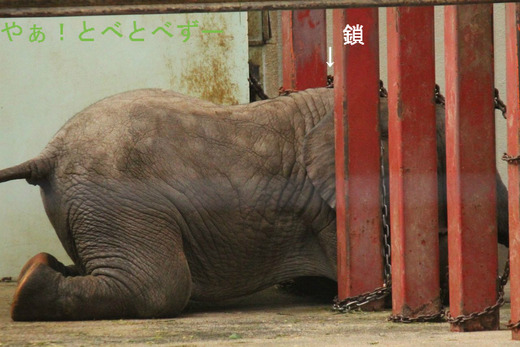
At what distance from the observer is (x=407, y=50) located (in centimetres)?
570

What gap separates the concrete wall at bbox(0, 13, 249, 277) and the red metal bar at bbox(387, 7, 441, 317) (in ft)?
10.2

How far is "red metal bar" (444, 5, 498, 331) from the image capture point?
501 cm

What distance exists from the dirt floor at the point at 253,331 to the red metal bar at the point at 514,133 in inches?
8.6

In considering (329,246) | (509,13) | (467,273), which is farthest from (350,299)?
(509,13)

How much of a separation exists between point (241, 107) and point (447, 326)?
2.26 m

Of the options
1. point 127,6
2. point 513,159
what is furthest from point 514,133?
point 127,6

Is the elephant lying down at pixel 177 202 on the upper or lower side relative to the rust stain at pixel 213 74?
lower

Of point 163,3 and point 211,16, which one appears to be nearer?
point 163,3

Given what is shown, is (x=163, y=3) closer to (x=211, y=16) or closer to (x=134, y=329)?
(x=134, y=329)

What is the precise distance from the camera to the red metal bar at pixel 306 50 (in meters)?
7.93

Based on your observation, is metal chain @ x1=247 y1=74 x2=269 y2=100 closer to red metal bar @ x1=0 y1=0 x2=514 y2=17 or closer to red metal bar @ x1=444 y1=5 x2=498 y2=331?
red metal bar @ x1=444 y1=5 x2=498 y2=331

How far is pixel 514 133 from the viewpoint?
454 cm

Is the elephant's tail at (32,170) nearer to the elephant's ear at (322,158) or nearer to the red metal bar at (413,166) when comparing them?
the elephant's ear at (322,158)

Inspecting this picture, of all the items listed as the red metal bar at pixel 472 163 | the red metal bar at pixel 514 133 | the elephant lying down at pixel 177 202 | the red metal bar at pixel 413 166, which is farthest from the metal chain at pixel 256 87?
the red metal bar at pixel 514 133
